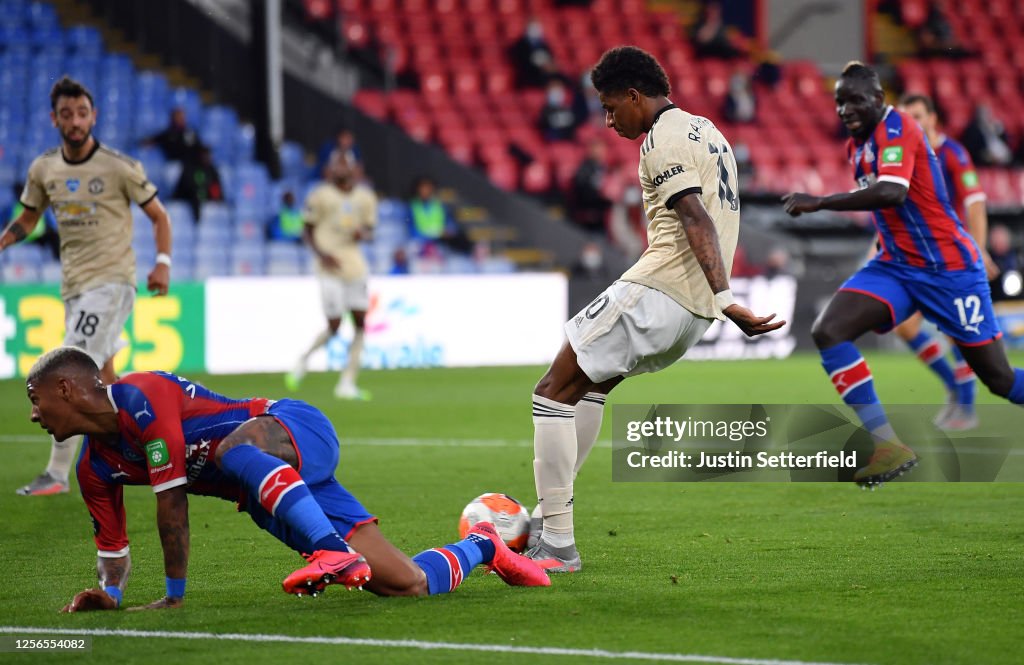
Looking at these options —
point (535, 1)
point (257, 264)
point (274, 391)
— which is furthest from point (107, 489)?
point (535, 1)

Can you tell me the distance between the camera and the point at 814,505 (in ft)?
25.1

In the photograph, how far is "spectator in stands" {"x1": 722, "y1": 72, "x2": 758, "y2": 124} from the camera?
82.0ft

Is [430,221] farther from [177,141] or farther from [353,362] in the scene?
[353,362]

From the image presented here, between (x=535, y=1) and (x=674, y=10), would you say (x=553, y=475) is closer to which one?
(x=535, y=1)

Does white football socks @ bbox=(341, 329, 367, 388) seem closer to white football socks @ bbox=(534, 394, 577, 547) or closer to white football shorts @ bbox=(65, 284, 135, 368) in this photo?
white football shorts @ bbox=(65, 284, 135, 368)

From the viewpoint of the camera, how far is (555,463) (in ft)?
19.0

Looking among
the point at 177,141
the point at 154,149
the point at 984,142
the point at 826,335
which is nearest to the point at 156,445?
the point at 826,335

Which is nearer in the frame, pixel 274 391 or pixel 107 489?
pixel 107 489

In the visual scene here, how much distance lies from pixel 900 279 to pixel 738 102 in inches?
699

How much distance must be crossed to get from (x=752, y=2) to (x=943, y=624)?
85.7 feet

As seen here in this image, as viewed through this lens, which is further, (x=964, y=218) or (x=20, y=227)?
(x=964, y=218)

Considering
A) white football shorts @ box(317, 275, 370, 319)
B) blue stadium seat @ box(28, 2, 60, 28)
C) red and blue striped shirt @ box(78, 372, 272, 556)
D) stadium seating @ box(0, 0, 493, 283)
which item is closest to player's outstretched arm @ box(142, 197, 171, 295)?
Result: red and blue striped shirt @ box(78, 372, 272, 556)

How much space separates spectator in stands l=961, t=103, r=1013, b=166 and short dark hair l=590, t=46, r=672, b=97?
2109 cm

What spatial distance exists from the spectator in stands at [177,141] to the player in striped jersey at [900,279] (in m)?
11.9
